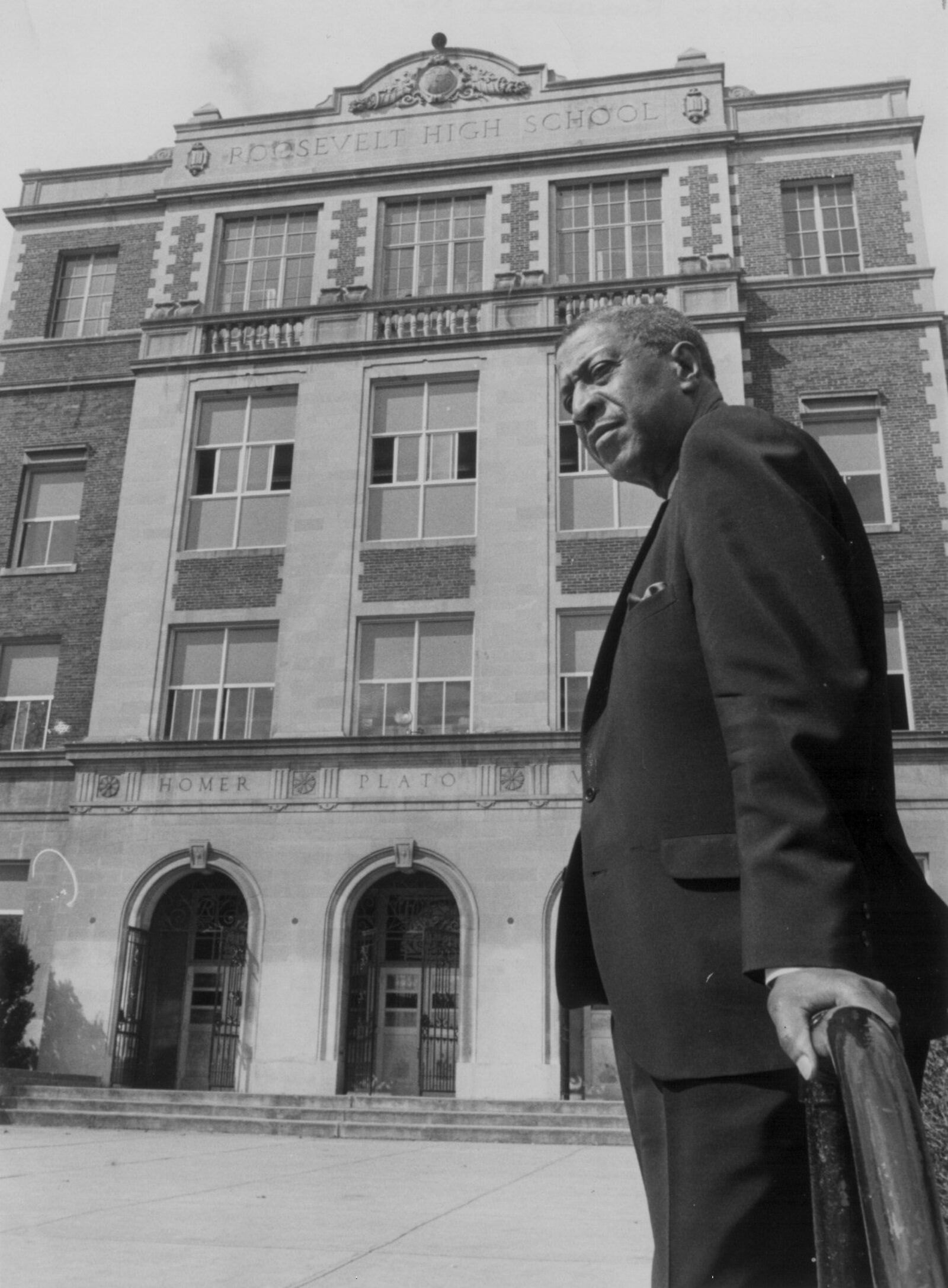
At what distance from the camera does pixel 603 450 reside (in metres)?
2.47

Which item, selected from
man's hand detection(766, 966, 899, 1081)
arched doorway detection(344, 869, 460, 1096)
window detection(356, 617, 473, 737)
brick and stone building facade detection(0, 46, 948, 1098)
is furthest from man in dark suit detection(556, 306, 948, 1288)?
window detection(356, 617, 473, 737)

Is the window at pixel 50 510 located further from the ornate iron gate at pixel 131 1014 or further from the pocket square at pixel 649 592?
the pocket square at pixel 649 592

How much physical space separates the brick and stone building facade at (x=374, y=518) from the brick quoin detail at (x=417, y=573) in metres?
0.07

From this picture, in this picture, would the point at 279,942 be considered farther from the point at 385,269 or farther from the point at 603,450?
the point at 603,450

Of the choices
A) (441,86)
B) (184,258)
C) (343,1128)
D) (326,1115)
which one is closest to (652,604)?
(343,1128)

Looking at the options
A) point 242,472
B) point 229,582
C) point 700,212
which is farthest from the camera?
point 700,212

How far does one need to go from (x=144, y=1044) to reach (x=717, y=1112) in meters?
20.2

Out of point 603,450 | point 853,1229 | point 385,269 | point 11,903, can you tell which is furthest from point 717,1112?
point 385,269

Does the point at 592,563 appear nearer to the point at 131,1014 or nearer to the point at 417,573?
the point at 417,573

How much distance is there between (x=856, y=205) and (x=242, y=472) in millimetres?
13427

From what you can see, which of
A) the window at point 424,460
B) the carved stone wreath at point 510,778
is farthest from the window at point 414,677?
the window at point 424,460

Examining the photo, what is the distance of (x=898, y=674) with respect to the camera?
20.1 meters

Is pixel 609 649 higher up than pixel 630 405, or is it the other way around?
pixel 630 405

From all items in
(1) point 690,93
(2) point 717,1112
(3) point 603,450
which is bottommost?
(2) point 717,1112
